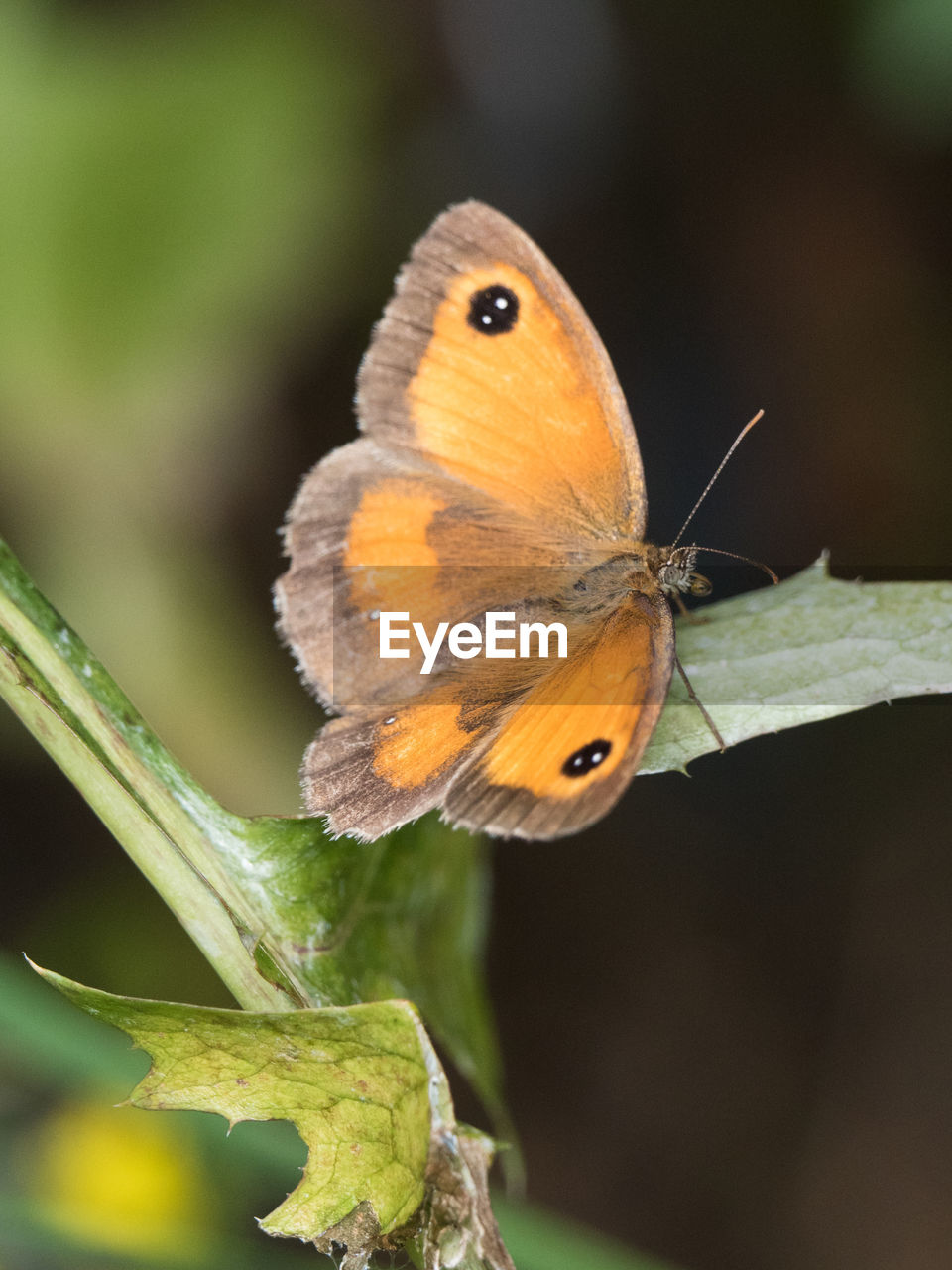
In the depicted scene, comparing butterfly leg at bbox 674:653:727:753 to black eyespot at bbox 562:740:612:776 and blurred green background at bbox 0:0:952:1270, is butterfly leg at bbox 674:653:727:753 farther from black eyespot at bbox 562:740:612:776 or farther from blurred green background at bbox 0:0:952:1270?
blurred green background at bbox 0:0:952:1270

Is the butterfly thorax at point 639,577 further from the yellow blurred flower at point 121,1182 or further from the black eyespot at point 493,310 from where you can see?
the yellow blurred flower at point 121,1182

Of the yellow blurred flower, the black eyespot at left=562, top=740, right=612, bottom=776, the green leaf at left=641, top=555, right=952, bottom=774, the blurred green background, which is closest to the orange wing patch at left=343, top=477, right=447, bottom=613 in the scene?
the green leaf at left=641, top=555, right=952, bottom=774

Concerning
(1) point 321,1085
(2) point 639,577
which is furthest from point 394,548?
(1) point 321,1085

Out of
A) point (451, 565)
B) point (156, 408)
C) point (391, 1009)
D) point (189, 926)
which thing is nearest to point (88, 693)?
point (189, 926)

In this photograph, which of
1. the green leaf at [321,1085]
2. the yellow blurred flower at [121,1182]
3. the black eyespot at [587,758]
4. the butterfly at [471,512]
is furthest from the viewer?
the yellow blurred flower at [121,1182]

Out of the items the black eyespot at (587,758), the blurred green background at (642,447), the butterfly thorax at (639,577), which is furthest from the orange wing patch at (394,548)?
the blurred green background at (642,447)

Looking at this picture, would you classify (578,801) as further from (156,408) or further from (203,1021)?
(156,408)
